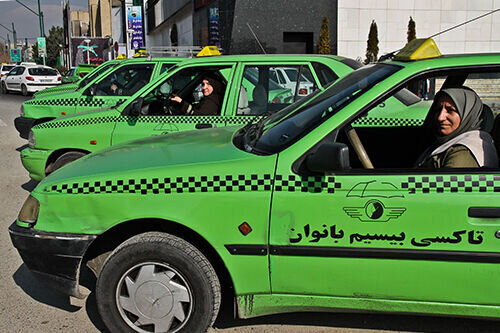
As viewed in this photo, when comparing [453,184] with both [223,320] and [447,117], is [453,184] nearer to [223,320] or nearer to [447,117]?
[447,117]

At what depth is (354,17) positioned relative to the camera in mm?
23609

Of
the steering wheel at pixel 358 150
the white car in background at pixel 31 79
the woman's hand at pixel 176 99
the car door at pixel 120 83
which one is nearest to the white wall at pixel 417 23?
the white car in background at pixel 31 79

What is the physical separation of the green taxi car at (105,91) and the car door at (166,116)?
2.42 m

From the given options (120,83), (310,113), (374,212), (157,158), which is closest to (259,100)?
(310,113)

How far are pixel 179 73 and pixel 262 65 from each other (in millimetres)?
936

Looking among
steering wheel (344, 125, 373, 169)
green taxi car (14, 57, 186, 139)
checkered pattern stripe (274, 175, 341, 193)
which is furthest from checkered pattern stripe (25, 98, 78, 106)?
checkered pattern stripe (274, 175, 341, 193)

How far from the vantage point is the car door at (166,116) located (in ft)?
18.6

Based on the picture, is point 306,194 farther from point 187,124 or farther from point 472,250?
point 187,124

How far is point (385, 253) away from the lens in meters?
2.73

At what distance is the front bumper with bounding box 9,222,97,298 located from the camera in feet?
10.0

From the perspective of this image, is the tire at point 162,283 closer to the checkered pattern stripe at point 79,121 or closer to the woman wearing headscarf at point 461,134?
the woman wearing headscarf at point 461,134

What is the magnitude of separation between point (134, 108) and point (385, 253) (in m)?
3.71

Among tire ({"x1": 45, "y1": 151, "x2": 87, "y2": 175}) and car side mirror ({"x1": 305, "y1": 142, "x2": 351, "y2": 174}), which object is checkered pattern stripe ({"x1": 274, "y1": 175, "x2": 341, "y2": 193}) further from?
tire ({"x1": 45, "y1": 151, "x2": 87, "y2": 175})

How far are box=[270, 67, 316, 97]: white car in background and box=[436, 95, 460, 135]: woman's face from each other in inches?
102
